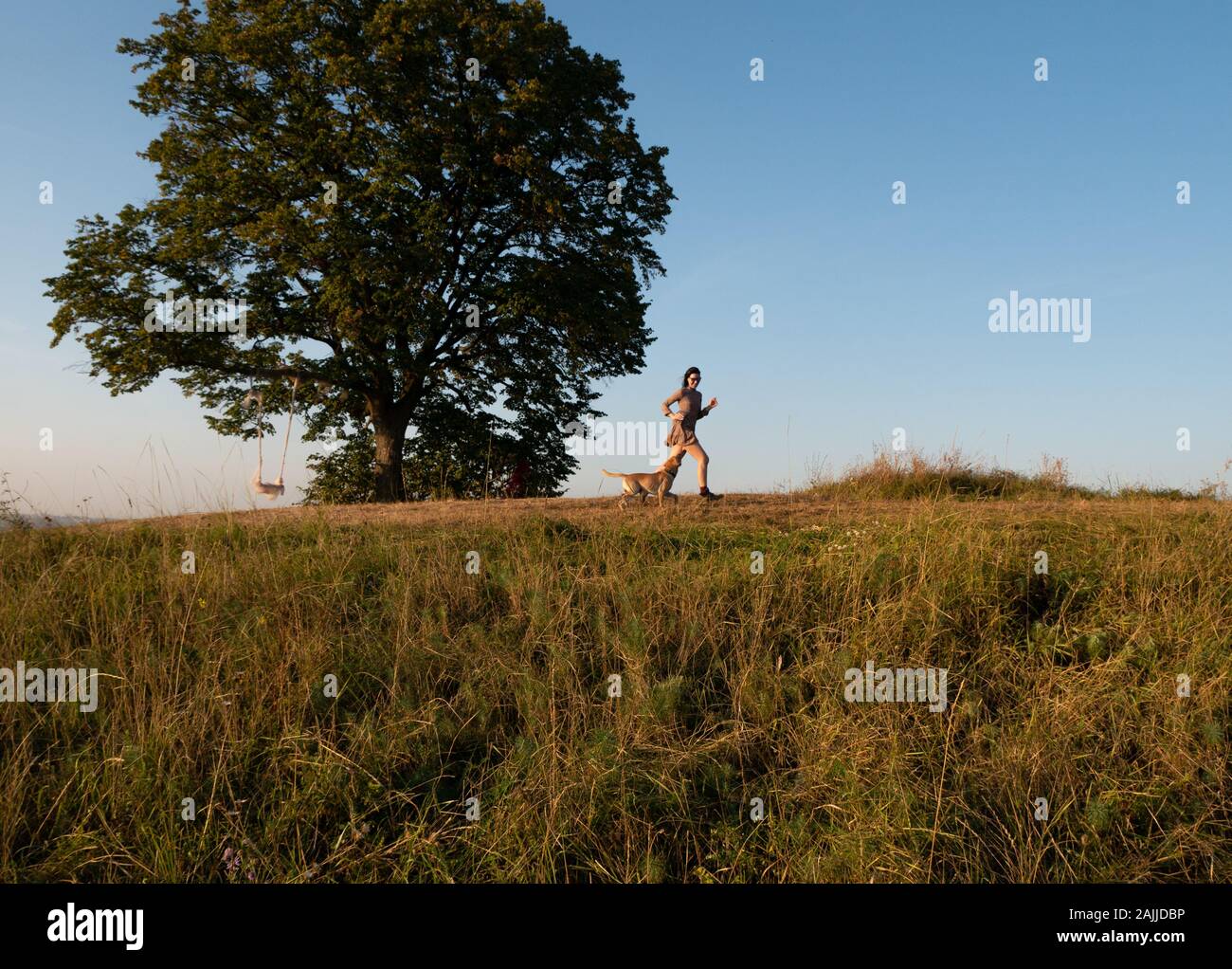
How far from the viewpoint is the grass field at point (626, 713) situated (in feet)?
15.1

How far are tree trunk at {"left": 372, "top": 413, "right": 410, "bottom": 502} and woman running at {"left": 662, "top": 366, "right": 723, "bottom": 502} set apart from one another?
1066cm

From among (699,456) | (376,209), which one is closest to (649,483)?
(699,456)

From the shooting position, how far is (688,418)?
13430 millimetres

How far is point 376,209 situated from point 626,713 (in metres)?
16.4

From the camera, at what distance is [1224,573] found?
27.7 feet

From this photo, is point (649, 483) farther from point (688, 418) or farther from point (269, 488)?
point (269, 488)

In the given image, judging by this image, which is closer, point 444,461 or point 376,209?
point 376,209

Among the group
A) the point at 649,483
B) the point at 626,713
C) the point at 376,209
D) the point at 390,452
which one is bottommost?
the point at 626,713

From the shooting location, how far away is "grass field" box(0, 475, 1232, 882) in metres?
4.59

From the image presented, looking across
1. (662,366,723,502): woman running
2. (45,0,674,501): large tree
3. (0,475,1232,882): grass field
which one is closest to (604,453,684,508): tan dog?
(662,366,723,502): woman running

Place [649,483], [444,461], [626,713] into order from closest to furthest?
1. [626,713]
2. [649,483]
3. [444,461]
